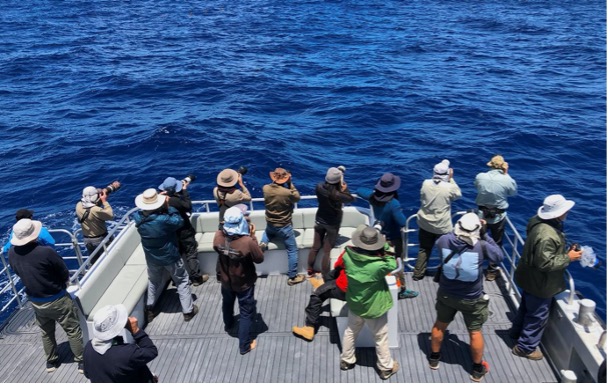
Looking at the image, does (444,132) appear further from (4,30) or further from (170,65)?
(4,30)

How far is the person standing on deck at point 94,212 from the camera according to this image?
9.23 m

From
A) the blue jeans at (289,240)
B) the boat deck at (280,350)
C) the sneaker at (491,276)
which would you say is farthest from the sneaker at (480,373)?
the blue jeans at (289,240)

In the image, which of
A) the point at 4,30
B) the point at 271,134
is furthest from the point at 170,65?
the point at 4,30

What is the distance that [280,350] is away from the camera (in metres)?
7.89

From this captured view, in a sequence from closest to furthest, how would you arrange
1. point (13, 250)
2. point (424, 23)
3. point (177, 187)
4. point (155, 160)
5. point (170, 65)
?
1. point (13, 250)
2. point (177, 187)
3. point (155, 160)
4. point (170, 65)
5. point (424, 23)

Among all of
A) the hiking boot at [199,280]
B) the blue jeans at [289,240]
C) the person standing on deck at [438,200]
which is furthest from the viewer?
the hiking boot at [199,280]

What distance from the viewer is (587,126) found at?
73.1 ft

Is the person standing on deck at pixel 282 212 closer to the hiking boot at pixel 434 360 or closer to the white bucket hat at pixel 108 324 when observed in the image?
the hiking boot at pixel 434 360

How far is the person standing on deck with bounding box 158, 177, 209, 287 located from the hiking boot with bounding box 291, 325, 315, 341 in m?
2.54

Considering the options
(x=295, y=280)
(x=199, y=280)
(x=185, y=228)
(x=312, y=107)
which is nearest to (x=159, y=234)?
(x=185, y=228)

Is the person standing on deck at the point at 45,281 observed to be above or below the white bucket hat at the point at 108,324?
below

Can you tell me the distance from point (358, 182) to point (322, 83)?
561 inches

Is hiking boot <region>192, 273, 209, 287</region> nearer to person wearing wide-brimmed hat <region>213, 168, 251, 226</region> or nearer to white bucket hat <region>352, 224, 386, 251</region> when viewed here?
person wearing wide-brimmed hat <region>213, 168, 251, 226</region>

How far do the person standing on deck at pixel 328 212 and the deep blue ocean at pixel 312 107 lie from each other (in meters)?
7.72
